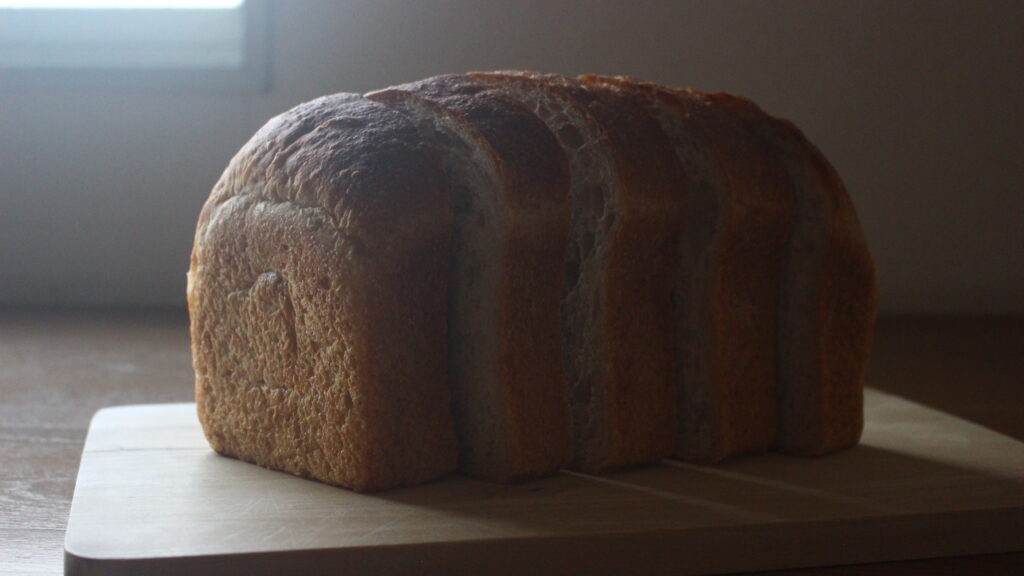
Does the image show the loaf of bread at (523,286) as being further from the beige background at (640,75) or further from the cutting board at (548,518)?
the beige background at (640,75)

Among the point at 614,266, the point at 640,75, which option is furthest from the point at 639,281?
the point at 640,75

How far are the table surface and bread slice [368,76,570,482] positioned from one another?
1.39 ft

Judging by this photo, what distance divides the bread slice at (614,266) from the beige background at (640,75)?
2613mm

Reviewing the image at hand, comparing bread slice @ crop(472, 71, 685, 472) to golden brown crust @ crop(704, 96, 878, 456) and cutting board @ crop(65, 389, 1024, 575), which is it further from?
golden brown crust @ crop(704, 96, 878, 456)

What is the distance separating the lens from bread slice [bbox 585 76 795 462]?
1.69 m

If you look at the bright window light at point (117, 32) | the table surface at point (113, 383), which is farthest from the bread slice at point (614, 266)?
the bright window light at point (117, 32)

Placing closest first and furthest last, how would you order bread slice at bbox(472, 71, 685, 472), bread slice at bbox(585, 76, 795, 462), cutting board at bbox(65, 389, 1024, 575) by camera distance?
Answer: cutting board at bbox(65, 389, 1024, 575)
bread slice at bbox(472, 71, 685, 472)
bread slice at bbox(585, 76, 795, 462)

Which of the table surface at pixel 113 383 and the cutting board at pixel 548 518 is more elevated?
the cutting board at pixel 548 518

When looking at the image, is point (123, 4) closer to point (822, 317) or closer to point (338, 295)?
point (338, 295)

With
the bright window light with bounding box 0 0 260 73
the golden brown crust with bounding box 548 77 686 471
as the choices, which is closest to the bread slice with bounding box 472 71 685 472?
the golden brown crust with bounding box 548 77 686 471

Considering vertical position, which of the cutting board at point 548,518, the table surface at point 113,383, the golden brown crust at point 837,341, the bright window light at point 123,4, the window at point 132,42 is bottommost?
the table surface at point 113,383

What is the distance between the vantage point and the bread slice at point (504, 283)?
4.92 feet

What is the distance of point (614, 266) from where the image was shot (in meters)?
1.58

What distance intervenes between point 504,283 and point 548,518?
0.33m
